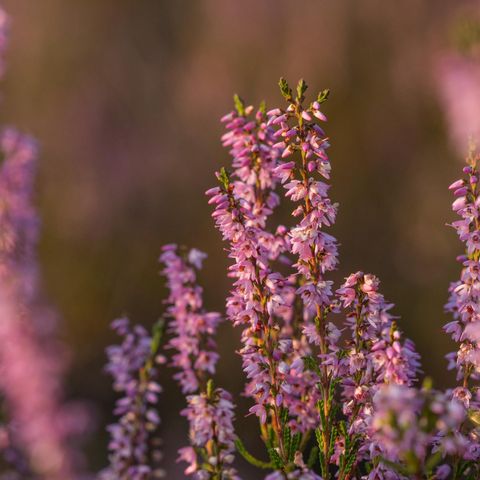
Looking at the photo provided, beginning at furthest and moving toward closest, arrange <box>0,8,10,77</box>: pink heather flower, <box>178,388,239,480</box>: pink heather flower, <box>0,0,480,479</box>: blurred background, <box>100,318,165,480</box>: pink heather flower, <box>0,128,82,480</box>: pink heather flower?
1. <box>0,0,480,479</box>: blurred background
2. <box>0,8,10,77</box>: pink heather flower
3. <box>100,318,165,480</box>: pink heather flower
4. <box>178,388,239,480</box>: pink heather flower
5. <box>0,128,82,480</box>: pink heather flower

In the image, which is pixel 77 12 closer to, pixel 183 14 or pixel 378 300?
pixel 183 14

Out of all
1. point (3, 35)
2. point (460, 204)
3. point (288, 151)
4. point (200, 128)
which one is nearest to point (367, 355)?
point (460, 204)

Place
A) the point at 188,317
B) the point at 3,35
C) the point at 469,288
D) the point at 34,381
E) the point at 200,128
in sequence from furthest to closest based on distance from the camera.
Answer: the point at 200,128
the point at 3,35
the point at 188,317
the point at 469,288
the point at 34,381

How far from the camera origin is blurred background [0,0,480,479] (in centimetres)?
759

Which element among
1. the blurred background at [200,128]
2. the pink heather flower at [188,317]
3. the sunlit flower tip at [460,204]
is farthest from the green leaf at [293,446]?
the blurred background at [200,128]

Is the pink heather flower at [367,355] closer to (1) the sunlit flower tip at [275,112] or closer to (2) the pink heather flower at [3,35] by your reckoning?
(1) the sunlit flower tip at [275,112]

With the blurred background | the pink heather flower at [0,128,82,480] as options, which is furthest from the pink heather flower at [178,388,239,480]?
the blurred background

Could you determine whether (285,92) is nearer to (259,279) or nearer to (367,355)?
(259,279)

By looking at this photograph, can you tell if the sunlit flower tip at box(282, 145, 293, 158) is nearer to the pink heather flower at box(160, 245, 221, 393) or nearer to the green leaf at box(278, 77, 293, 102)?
the green leaf at box(278, 77, 293, 102)

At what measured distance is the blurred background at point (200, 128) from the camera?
24.9 ft

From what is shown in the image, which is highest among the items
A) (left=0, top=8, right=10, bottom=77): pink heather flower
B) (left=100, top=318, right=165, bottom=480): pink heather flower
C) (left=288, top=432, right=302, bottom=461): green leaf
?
(left=0, top=8, right=10, bottom=77): pink heather flower

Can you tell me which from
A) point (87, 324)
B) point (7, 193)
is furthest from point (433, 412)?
point (87, 324)

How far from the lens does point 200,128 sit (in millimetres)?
8266

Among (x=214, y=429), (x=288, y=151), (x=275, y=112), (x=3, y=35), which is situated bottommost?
(x=214, y=429)
